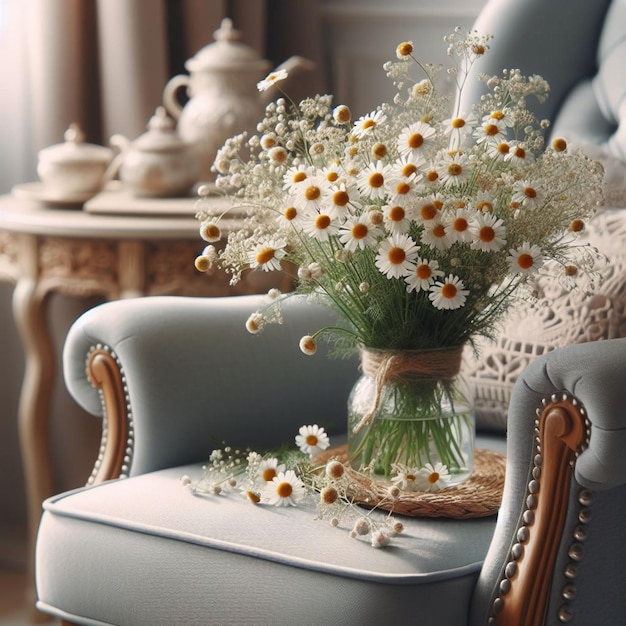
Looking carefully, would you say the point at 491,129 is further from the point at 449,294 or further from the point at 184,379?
the point at 184,379

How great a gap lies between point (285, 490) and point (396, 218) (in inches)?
13.2

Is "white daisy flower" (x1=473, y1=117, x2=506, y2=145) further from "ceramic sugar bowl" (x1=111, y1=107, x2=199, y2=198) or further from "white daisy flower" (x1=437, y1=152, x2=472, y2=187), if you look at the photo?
"ceramic sugar bowl" (x1=111, y1=107, x2=199, y2=198)

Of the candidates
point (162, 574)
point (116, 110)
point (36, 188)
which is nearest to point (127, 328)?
point (162, 574)

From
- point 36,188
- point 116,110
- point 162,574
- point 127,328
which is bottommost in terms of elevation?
point 162,574

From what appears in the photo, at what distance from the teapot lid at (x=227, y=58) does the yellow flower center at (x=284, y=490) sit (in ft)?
3.50

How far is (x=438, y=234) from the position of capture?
1172 millimetres

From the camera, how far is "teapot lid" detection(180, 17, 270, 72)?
213 centimetres

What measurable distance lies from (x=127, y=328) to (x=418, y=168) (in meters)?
0.49

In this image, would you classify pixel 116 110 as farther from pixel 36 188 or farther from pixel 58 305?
pixel 58 305

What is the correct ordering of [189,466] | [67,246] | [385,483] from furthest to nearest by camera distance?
[67,246]
[189,466]
[385,483]

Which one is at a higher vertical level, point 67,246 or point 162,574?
point 67,246

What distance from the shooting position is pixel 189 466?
147cm

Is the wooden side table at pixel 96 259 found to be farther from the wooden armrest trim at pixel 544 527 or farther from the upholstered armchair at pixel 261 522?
the wooden armrest trim at pixel 544 527

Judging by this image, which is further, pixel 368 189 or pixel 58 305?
pixel 58 305
